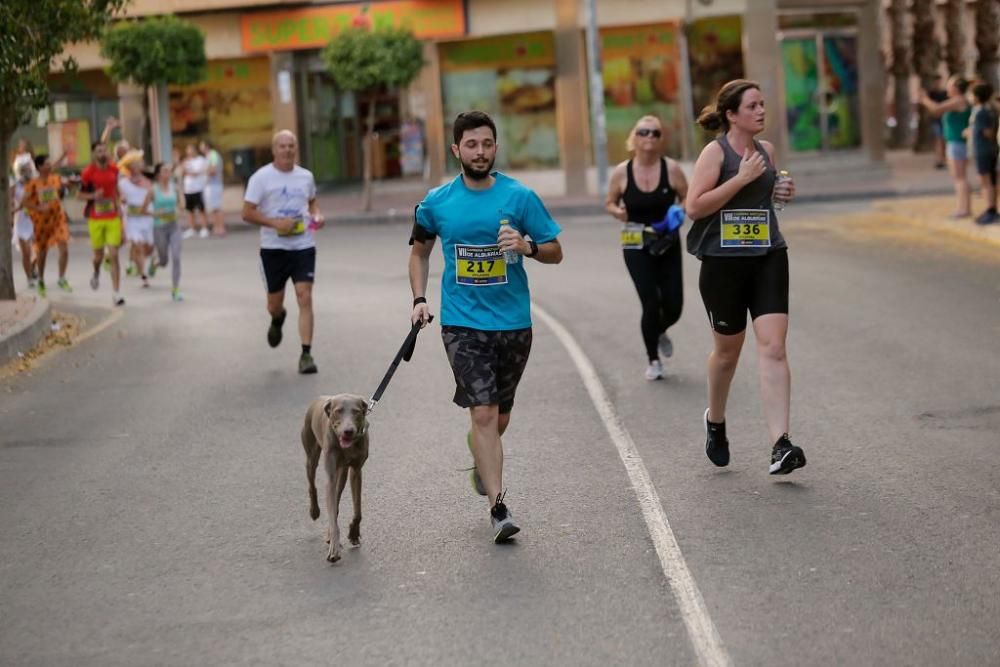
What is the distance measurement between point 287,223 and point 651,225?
294cm

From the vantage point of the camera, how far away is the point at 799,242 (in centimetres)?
2272

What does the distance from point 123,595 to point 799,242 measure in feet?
56.0

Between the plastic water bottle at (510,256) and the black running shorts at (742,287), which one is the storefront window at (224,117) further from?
the plastic water bottle at (510,256)

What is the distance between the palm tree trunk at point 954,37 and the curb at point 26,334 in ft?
108

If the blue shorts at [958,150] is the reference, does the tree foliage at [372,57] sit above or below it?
above

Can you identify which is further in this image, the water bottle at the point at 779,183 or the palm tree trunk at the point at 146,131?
the palm tree trunk at the point at 146,131

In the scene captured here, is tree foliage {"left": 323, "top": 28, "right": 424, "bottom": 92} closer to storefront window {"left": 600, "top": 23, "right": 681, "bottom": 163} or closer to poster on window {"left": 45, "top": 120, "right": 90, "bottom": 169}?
storefront window {"left": 600, "top": 23, "right": 681, "bottom": 163}

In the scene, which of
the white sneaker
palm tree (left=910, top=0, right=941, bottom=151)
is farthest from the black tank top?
palm tree (left=910, top=0, right=941, bottom=151)

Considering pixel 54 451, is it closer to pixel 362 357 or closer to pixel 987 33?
pixel 362 357

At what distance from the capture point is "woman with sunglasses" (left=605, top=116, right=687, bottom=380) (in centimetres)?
1159

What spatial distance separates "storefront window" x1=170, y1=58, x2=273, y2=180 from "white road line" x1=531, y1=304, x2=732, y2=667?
2989 centimetres

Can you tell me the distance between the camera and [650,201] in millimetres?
11578

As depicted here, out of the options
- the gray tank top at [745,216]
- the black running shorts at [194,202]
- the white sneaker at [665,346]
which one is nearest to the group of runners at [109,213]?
the white sneaker at [665,346]

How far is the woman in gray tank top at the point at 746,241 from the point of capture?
8125 mm
